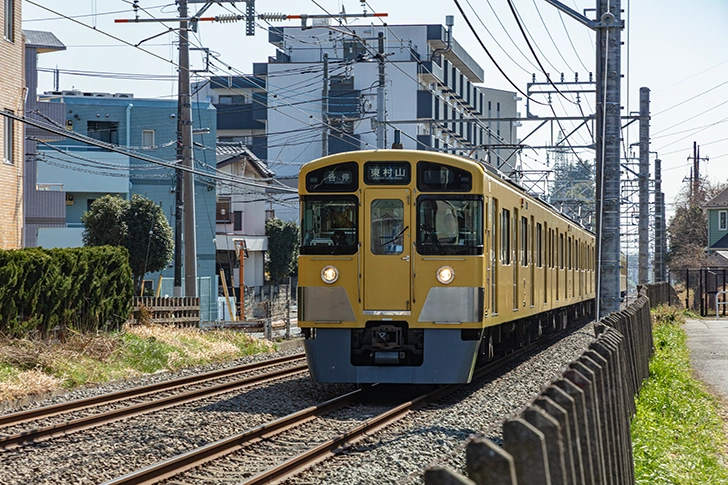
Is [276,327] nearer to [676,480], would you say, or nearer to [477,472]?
[676,480]

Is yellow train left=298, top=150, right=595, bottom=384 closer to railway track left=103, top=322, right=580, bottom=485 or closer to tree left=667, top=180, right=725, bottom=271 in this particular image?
railway track left=103, top=322, right=580, bottom=485

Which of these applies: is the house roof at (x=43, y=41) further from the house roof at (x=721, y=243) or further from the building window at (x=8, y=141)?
the house roof at (x=721, y=243)

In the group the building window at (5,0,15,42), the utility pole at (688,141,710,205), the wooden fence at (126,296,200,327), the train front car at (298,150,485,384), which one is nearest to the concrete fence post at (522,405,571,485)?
the train front car at (298,150,485,384)

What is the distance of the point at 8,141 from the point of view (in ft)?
78.4

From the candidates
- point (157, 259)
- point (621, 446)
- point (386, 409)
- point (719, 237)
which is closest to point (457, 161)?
point (386, 409)

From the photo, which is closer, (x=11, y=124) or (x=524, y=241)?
(x=524, y=241)

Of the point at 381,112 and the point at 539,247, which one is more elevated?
the point at 381,112

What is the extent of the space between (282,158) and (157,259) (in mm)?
25310

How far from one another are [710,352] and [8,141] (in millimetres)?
16163

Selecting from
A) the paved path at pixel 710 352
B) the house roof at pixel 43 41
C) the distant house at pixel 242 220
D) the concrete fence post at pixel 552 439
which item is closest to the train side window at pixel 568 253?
the paved path at pixel 710 352

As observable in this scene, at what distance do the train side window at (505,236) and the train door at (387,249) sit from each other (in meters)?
1.89

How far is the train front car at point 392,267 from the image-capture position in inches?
469

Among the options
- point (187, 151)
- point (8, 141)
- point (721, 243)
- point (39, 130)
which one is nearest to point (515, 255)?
point (187, 151)

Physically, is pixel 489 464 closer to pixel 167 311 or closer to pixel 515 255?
pixel 515 255
